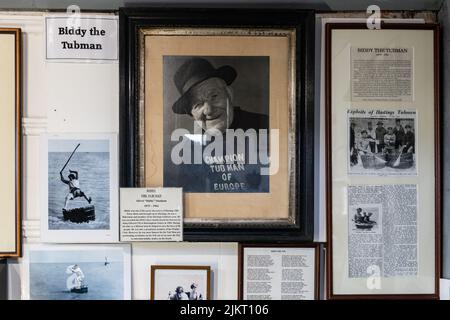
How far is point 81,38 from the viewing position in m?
0.67

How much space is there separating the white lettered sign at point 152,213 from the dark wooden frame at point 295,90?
0.02 meters

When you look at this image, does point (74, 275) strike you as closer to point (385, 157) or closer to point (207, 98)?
point (207, 98)

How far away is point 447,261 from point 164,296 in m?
0.44

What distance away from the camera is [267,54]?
0.67 metres

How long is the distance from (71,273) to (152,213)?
16 cm

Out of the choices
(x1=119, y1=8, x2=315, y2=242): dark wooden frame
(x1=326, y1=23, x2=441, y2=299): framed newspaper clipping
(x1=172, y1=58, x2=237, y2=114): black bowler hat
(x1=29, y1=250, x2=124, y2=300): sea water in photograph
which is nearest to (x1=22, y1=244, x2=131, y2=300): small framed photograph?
(x1=29, y1=250, x2=124, y2=300): sea water in photograph

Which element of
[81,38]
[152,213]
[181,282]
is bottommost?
[181,282]

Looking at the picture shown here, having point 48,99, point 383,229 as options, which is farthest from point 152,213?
point 383,229

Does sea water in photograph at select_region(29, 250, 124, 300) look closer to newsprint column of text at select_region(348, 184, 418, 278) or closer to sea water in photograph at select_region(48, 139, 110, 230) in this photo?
sea water in photograph at select_region(48, 139, 110, 230)

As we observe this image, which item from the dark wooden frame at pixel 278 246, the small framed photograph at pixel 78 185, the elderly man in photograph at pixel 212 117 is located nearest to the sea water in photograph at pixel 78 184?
the small framed photograph at pixel 78 185

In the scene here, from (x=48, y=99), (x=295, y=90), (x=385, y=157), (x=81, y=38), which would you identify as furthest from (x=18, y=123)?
(x=385, y=157)

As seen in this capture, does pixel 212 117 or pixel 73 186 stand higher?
pixel 212 117

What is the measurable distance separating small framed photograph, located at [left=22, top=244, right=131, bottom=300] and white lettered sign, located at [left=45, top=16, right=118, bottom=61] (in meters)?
0.29
